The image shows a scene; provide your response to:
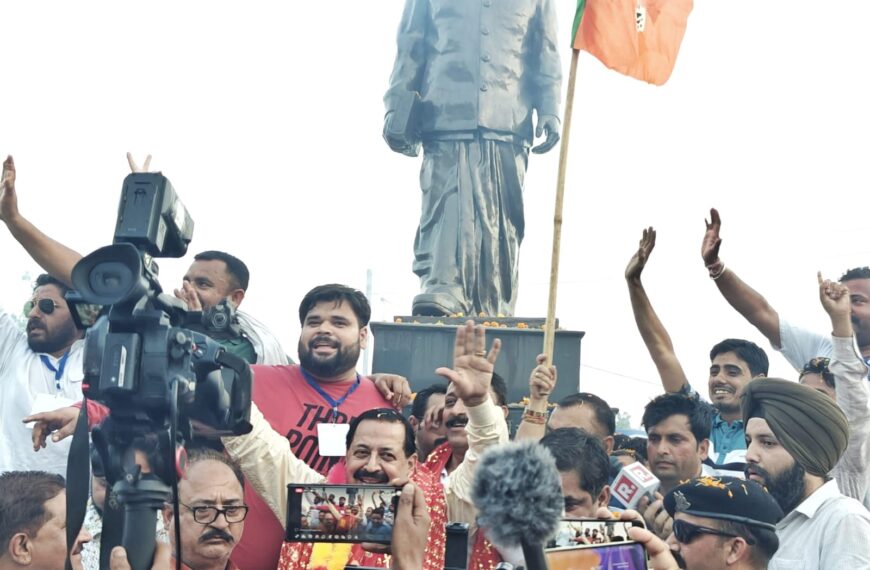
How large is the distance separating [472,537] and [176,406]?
125cm

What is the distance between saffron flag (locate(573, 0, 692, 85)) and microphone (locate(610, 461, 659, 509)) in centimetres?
238

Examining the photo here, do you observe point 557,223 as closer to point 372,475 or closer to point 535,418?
point 535,418

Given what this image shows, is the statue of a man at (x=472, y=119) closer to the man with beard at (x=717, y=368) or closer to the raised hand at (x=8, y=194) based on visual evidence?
the man with beard at (x=717, y=368)

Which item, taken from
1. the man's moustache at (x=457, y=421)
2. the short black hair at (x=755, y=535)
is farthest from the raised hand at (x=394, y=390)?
the short black hair at (x=755, y=535)

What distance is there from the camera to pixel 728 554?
10.3 ft

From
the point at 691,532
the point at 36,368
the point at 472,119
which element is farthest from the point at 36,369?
the point at 472,119

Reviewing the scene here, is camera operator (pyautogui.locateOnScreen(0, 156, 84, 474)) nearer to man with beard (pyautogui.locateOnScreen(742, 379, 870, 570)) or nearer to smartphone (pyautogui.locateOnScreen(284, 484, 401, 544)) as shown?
smartphone (pyautogui.locateOnScreen(284, 484, 401, 544))

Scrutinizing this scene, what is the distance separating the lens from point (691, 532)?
317cm

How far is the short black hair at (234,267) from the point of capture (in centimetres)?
484

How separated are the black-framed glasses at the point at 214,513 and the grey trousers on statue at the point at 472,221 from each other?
564cm

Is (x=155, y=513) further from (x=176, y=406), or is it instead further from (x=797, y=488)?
(x=797, y=488)

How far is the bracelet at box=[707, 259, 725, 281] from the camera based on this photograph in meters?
4.75

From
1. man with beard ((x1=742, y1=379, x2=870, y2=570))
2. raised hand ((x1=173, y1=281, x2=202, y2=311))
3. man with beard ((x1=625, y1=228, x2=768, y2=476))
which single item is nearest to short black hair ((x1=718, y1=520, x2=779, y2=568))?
man with beard ((x1=742, y1=379, x2=870, y2=570))

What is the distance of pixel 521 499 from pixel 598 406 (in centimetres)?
332
